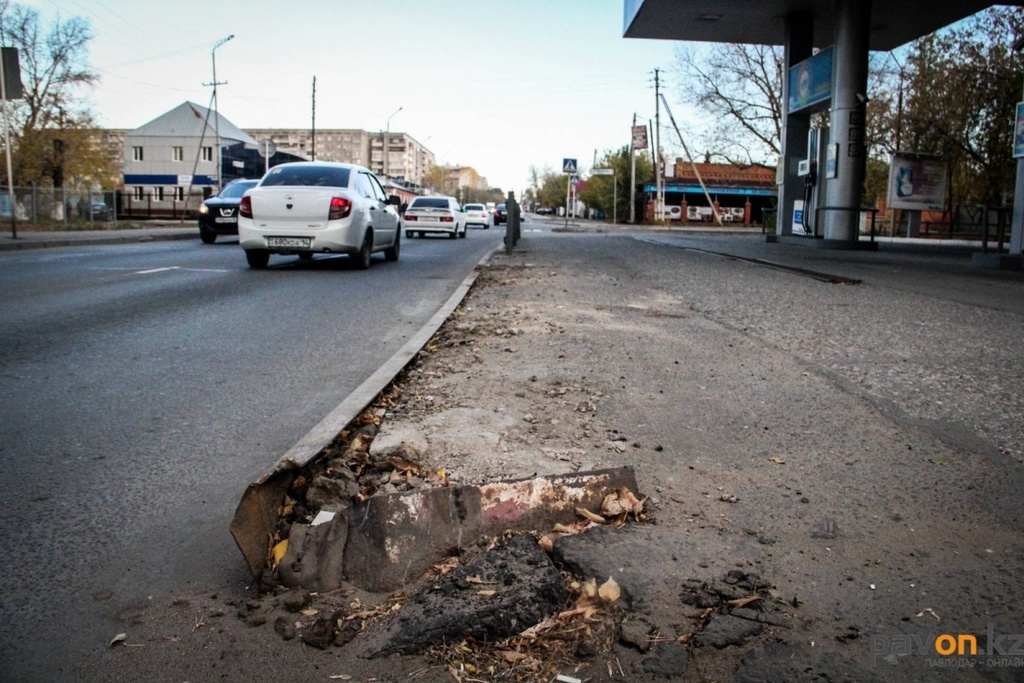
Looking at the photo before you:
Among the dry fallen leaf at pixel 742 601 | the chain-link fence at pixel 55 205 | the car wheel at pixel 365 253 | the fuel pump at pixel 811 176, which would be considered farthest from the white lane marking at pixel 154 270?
the fuel pump at pixel 811 176

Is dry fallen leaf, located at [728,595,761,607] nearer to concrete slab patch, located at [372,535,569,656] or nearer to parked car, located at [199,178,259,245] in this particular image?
concrete slab patch, located at [372,535,569,656]

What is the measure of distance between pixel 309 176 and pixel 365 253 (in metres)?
1.56

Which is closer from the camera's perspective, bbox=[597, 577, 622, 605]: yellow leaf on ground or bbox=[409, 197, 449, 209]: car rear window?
bbox=[597, 577, 622, 605]: yellow leaf on ground

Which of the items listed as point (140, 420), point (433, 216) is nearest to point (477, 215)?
point (433, 216)

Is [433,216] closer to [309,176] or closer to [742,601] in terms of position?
[309,176]

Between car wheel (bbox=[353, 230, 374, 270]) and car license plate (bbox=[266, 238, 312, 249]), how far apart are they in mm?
1035

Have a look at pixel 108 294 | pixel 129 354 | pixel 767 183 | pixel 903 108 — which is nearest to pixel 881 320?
pixel 129 354

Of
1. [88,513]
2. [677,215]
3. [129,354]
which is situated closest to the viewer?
[88,513]

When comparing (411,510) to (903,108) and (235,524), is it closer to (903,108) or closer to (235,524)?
(235,524)

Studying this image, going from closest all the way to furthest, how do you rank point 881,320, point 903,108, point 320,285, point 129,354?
point 129,354, point 881,320, point 320,285, point 903,108

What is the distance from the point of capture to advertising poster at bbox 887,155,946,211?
27406 mm

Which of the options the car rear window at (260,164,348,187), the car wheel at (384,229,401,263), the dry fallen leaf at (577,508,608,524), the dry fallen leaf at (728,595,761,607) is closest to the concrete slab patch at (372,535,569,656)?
the dry fallen leaf at (577,508,608,524)

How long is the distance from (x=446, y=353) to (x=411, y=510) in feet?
11.7

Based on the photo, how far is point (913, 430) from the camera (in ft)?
13.5
